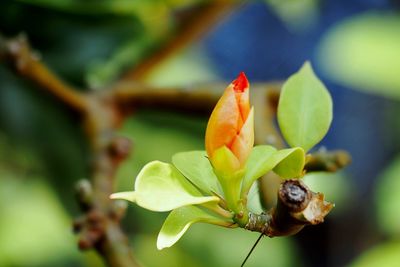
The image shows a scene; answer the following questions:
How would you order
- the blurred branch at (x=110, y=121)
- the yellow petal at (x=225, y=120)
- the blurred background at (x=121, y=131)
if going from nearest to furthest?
1. the yellow petal at (x=225, y=120)
2. the blurred branch at (x=110, y=121)
3. the blurred background at (x=121, y=131)

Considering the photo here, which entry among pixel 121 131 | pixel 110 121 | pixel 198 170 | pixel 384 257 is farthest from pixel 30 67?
pixel 384 257

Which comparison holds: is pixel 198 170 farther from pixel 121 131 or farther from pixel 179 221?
pixel 121 131

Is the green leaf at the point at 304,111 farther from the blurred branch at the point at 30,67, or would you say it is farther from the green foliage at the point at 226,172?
the blurred branch at the point at 30,67

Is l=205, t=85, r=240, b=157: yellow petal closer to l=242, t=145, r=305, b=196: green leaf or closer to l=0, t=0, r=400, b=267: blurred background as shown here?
l=242, t=145, r=305, b=196: green leaf

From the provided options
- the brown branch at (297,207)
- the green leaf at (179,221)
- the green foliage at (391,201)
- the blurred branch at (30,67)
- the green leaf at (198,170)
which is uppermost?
the blurred branch at (30,67)

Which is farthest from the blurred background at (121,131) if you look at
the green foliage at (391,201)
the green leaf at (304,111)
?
the green leaf at (304,111)

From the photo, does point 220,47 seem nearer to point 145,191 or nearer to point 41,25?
point 41,25

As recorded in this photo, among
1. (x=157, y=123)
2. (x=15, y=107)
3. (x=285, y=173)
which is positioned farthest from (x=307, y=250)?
(x=285, y=173)
